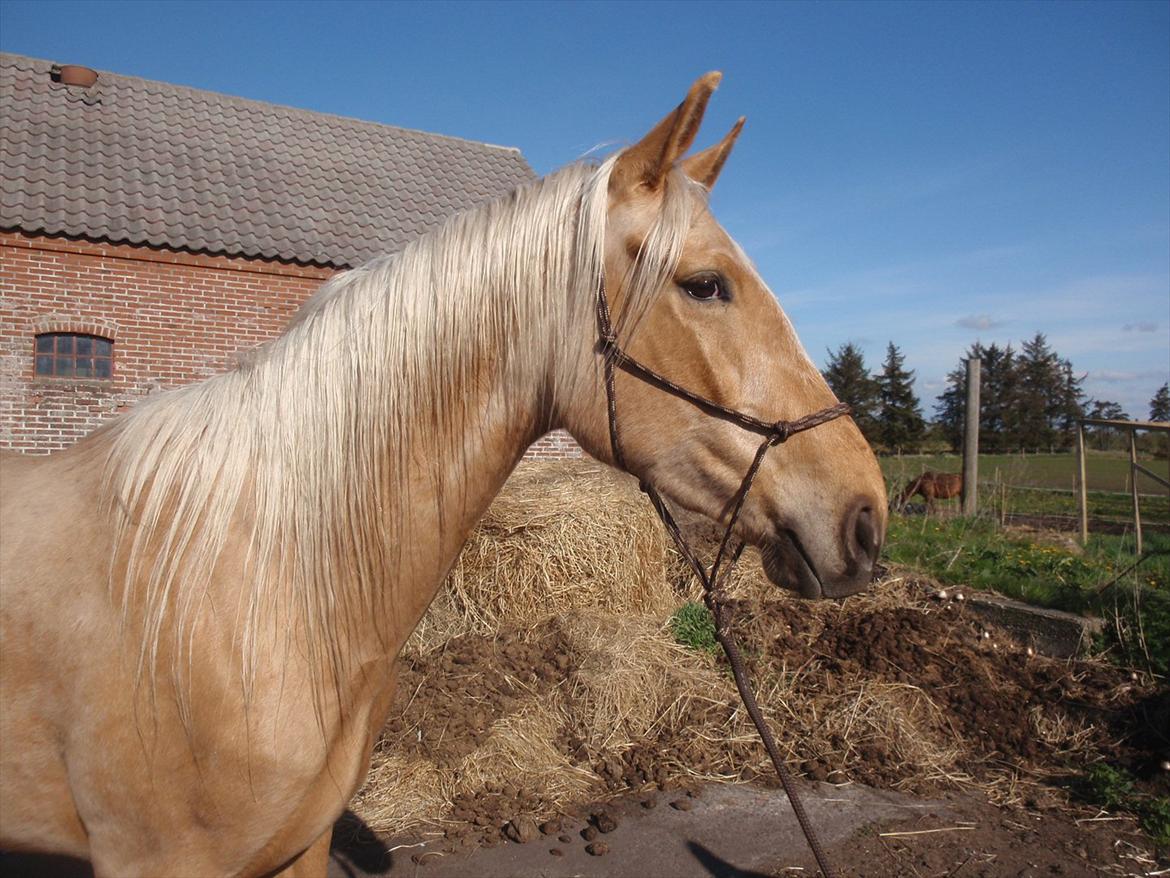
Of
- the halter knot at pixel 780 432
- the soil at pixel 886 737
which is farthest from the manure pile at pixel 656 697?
the halter knot at pixel 780 432

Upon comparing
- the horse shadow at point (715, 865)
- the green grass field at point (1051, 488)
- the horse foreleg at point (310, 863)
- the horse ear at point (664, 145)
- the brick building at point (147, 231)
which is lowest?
the horse shadow at point (715, 865)

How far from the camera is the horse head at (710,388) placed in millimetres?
1562

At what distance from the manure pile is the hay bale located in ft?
0.05

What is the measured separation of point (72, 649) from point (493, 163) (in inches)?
617

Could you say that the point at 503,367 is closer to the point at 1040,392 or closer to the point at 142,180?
the point at 142,180

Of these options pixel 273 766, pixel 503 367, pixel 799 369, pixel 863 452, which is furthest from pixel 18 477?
pixel 863 452

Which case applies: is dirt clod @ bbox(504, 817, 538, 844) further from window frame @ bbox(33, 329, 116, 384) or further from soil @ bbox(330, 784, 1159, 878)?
window frame @ bbox(33, 329, 116, 384)

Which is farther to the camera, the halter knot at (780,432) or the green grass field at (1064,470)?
the green grass field at (1064,470)

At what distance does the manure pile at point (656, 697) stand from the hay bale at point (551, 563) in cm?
2

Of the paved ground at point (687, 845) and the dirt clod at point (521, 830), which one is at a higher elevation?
the dirt clod at point (521, 830)

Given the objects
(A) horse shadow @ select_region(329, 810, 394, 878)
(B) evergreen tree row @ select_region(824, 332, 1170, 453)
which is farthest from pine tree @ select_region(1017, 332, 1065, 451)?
(A) horse shadow @ select_region(329, 810, 394, 878)

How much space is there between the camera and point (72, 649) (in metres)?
1.55

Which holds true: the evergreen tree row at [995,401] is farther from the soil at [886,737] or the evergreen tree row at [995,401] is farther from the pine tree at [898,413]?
the soil at [886,737]

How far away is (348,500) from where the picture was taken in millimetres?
1619
